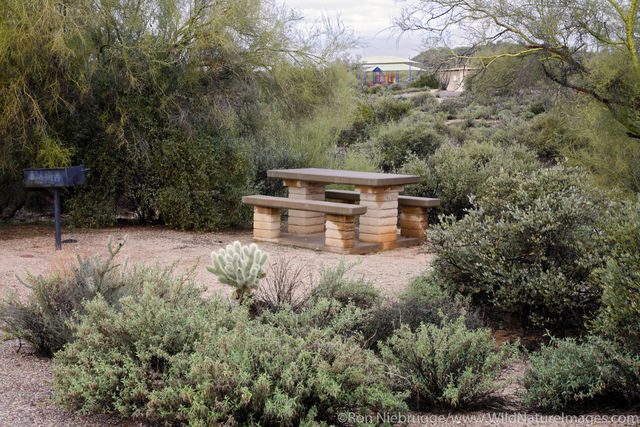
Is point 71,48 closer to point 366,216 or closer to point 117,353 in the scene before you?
point 366,216

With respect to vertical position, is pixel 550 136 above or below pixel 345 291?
above

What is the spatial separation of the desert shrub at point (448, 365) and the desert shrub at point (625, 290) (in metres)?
0.62

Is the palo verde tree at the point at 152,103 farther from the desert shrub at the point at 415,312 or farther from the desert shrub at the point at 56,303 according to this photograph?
the desert shrub at the point at 415,312

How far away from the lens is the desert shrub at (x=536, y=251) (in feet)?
15.5

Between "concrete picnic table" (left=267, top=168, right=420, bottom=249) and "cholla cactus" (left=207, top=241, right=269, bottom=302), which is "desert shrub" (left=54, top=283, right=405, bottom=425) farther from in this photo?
"concrete picnic table" (left=267, top=168, right=420, bottom=249)

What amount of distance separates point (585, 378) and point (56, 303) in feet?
11.1

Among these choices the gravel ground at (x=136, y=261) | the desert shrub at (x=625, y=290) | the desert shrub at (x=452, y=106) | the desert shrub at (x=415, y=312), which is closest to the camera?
the gravel ground at (x=136, y=261)

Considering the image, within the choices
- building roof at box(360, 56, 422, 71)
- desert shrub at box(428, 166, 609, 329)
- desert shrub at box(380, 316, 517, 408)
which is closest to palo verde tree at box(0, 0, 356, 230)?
desert shrub at box(428, 166, 609, 329)

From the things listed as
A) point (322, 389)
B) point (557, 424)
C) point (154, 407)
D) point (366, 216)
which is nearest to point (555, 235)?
point (557, 424)

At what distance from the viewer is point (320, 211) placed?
8250 millimetres

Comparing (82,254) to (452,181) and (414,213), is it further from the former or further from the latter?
(452,181)

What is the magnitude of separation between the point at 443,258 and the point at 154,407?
10.3 feet

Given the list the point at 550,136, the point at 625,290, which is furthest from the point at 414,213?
the point at 550,136

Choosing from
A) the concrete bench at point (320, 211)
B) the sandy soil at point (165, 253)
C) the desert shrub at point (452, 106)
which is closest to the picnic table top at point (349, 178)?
the concrete bench at point (320, 211)
